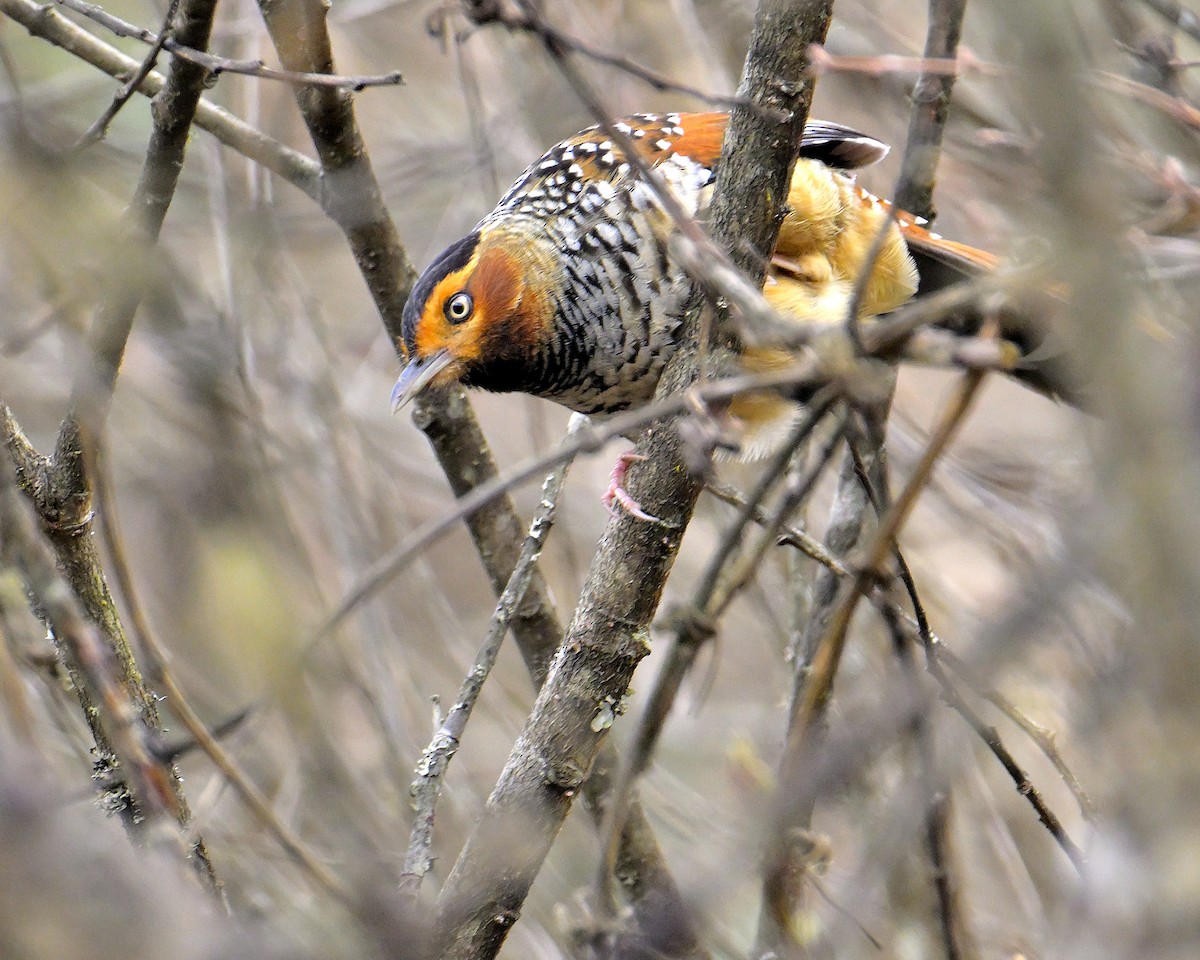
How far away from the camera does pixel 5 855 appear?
42.7 inches

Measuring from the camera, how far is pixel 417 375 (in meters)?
3.72

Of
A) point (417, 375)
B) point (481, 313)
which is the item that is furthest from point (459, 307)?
point (417, 375)

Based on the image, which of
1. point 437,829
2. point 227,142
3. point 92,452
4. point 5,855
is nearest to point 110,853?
point 5,855

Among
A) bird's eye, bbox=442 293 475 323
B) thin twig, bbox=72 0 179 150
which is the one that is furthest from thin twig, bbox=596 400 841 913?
bird's eye, bbox=442 293 475 323

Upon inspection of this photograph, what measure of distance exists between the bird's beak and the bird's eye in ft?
0.37

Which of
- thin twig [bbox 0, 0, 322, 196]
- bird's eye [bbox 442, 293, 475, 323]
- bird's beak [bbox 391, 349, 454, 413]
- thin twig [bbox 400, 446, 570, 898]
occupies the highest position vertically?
thin twig [bbox 0, 0, 322, 196]

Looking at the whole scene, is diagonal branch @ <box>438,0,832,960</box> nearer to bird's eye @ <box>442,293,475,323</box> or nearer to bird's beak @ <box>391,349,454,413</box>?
bird's beak @ <box>391,349,454,413</box>

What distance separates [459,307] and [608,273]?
0.47 m

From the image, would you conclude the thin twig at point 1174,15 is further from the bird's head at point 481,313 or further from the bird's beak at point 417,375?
the bird's beak at point 417,375

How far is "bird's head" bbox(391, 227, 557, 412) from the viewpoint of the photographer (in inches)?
146

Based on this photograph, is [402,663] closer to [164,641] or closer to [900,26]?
[164,641]

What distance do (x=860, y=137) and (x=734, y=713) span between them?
292 centimetres

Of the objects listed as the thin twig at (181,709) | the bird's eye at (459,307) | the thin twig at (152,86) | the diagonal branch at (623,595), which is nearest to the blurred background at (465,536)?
the thin twig at (181,709)

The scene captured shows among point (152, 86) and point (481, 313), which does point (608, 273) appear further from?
point (152, 86)
